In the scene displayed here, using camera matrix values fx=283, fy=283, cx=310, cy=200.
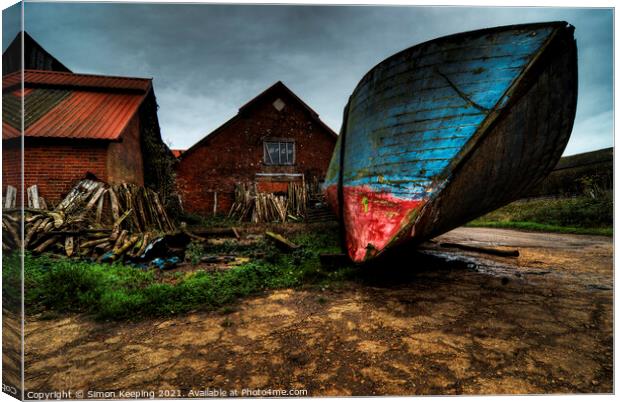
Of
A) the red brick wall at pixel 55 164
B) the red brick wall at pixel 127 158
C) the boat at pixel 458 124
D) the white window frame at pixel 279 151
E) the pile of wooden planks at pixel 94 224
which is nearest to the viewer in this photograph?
the boat at pixel 458 124

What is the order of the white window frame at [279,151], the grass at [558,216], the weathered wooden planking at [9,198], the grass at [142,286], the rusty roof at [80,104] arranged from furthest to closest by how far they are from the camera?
the white window frame at [279,151], the rusty roof at [80,104], the grass at [558,216], the grass at [142,286], the weathered wooden planking at [9,198]

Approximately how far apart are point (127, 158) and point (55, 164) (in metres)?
1.80

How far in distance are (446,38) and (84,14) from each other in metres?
3.05

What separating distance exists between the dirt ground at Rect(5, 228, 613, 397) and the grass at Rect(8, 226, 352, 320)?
0.69 ft

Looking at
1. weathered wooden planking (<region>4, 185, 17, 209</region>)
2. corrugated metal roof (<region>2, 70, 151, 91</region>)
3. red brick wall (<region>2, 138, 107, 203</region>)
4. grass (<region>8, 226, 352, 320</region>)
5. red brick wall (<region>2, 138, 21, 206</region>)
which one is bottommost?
grass (<region>8, 226, 352, 320</region>)

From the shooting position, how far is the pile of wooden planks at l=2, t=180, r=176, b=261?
477cm

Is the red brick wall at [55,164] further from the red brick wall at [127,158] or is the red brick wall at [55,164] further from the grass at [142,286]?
the grass at [142,286]

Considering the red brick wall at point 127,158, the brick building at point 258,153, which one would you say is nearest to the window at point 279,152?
the brick building at point 258,153

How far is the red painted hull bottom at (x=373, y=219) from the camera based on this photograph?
8.71ft

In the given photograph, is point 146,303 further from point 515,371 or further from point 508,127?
point 508,127

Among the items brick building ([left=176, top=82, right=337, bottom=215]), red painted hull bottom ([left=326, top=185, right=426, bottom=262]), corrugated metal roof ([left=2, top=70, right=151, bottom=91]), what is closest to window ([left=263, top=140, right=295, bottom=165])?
brick building ([left=176, top=82, right=337, bottom=215])

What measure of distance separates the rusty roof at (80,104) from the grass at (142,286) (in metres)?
3.89

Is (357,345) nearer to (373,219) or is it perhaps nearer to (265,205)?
(373,219)

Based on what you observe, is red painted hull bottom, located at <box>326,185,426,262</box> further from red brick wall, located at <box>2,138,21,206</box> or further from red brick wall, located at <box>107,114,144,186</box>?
red brick wall, located at <box>107,114,144,186</box>
